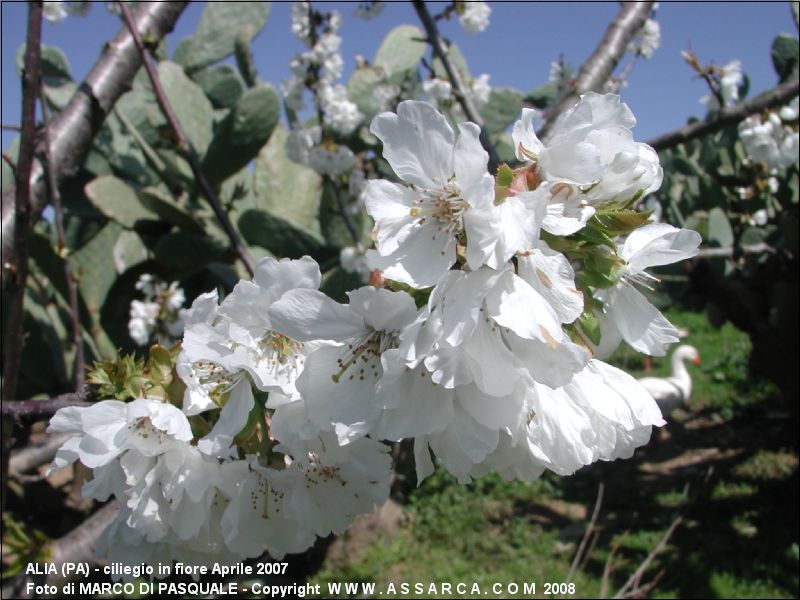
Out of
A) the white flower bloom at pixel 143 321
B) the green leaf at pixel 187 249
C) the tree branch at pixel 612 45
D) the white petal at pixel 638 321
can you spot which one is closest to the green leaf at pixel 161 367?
the white petal at pixel 638 321

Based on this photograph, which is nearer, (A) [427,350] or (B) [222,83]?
(A) [427,350]

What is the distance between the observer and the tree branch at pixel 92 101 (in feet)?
6.13

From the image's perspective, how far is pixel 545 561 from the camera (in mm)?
3943

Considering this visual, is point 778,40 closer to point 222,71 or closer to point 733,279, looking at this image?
point 733,279

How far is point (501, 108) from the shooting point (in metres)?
3.91

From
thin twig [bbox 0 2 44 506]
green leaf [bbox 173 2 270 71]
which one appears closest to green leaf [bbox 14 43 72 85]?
green leaf [bbox 173 2 270 71]

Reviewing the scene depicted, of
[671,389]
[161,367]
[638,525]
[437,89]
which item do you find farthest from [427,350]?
[671,389]

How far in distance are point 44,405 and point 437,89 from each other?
291 cm

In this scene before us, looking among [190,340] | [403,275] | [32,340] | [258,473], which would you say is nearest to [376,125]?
[403,275]

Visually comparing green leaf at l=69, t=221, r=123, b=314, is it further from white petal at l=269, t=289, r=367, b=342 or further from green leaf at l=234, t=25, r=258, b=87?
white petal at l=269, t=289, r=367, b=342

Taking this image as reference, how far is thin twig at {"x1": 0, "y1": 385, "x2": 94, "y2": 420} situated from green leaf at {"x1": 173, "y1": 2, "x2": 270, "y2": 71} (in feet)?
10.6

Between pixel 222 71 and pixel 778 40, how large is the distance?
3.39 meters

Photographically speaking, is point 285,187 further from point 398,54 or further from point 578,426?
point 578,426

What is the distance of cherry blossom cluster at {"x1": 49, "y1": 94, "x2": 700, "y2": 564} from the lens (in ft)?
2.38
